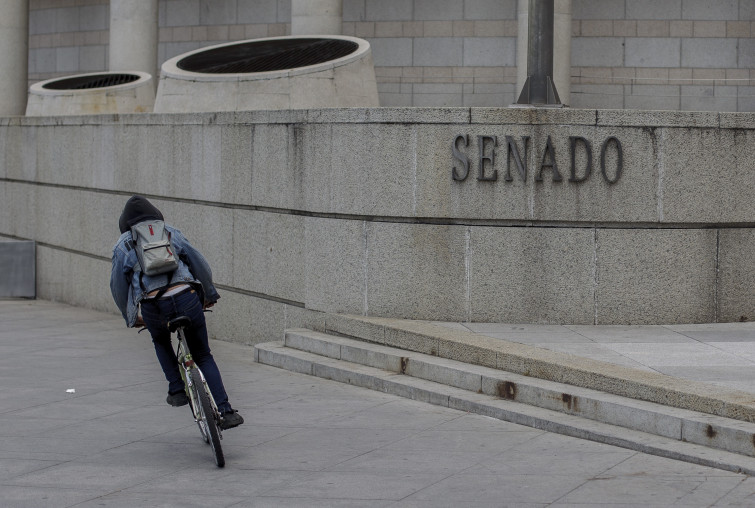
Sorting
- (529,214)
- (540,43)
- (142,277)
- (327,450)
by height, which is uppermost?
(540,43)

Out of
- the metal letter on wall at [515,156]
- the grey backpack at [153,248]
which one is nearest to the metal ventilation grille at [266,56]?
the metal letter on wall at [515,156]

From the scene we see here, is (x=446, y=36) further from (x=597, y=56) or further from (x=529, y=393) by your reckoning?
(x=529, y=393)

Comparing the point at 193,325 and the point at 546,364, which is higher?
the point at 193,325

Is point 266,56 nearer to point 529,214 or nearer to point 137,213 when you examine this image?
point 529,214

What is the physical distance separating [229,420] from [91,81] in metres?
13.5

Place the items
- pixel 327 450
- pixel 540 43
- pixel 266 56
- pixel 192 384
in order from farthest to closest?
pixel 266 56 < pixel 540 43 < pixel 327 450 < pixel 192 384

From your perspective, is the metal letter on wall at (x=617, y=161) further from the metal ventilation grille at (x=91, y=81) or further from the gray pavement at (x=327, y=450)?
the metal ventilation grille at (x=91, y=81)

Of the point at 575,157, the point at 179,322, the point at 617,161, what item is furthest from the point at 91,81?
the point at 179,322

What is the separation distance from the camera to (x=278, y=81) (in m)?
13.5

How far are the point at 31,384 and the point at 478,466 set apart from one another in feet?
15.9

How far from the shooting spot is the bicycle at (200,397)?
7227 mm

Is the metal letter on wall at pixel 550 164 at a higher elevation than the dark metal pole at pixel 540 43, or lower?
lower

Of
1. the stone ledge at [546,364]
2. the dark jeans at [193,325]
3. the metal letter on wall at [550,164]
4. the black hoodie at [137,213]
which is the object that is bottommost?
the stone ledge at [546,364]

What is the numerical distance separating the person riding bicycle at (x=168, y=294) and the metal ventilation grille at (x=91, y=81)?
1182 centimetres
